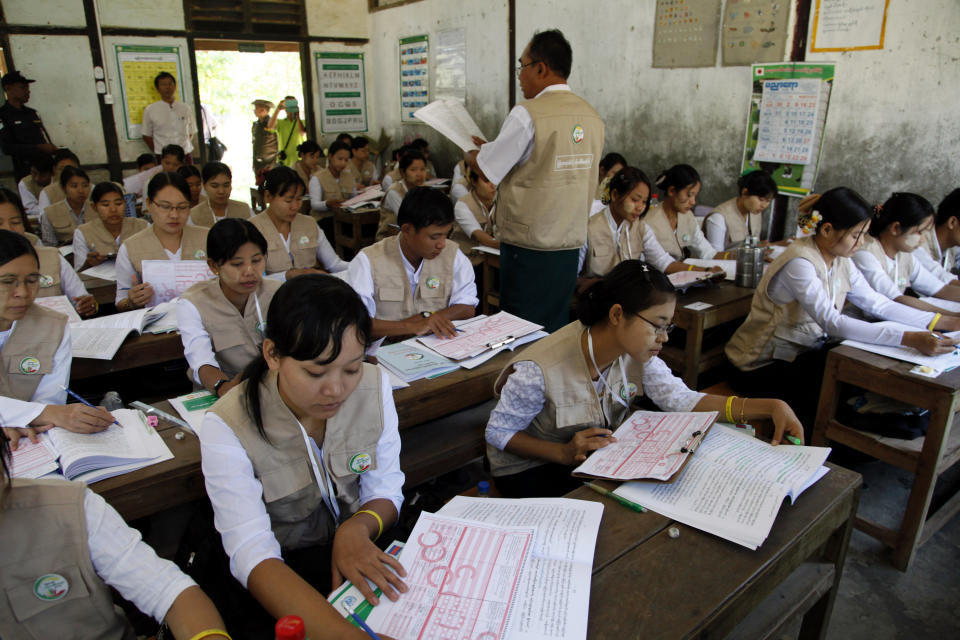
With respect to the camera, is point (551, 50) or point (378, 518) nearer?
point (378, 518)

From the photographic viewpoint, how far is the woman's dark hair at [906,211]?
2.62 m

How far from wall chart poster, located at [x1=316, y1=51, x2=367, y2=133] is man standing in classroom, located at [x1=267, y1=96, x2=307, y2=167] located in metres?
0.28

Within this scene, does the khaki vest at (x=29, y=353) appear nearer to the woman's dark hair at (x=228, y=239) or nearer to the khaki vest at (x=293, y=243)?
the woman's dark hair at (x=228, y=239)

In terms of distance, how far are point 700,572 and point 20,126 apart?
6.92m

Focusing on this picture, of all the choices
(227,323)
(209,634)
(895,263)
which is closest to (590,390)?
(209,634)

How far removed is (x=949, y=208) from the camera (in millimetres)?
3137

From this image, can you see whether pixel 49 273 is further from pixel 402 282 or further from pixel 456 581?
pixel 456 581

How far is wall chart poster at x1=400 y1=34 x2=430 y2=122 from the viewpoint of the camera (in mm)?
7023

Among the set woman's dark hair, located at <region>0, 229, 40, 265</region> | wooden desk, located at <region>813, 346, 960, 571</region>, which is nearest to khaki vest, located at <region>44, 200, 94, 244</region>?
woman's dark hair, located at <region>0, 229, 40, 265</region>

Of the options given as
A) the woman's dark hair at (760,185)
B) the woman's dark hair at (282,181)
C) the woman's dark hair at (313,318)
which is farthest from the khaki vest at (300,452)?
the woman's dark hair at (760,185)

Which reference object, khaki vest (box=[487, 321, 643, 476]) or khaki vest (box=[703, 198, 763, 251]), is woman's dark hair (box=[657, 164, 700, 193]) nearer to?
khaki vest (box=[703, 198, 763, 251])

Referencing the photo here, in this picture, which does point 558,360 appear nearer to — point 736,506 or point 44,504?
point 736,506

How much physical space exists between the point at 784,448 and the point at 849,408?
1073mm

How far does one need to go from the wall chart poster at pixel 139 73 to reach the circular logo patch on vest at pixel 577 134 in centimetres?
560
